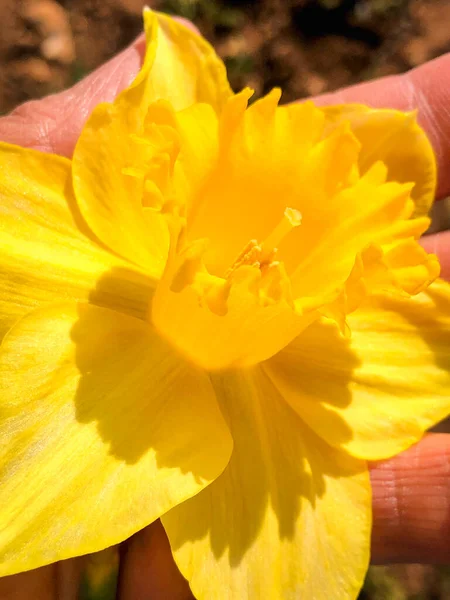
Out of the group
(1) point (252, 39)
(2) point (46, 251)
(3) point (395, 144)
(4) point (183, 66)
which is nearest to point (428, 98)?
(3) point (395, 144)

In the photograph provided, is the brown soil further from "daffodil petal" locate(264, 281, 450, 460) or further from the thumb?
"daffodil petal" locate(264, 281, 450, 460)

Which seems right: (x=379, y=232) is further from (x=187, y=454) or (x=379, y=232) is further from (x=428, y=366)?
(x=187, y=454)

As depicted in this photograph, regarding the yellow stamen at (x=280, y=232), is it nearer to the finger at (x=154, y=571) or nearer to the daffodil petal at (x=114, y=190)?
the daffodil petal at (x=114, y=190)

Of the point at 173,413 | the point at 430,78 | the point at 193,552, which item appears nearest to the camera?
the point at 193,552

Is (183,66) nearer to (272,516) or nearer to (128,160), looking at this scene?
(128,160)

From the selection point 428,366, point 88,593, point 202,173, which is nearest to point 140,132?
point 202,173

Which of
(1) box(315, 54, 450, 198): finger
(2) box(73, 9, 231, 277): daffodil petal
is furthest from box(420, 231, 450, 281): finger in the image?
(2) box(73, 9, 231, 277): daffodil petal
